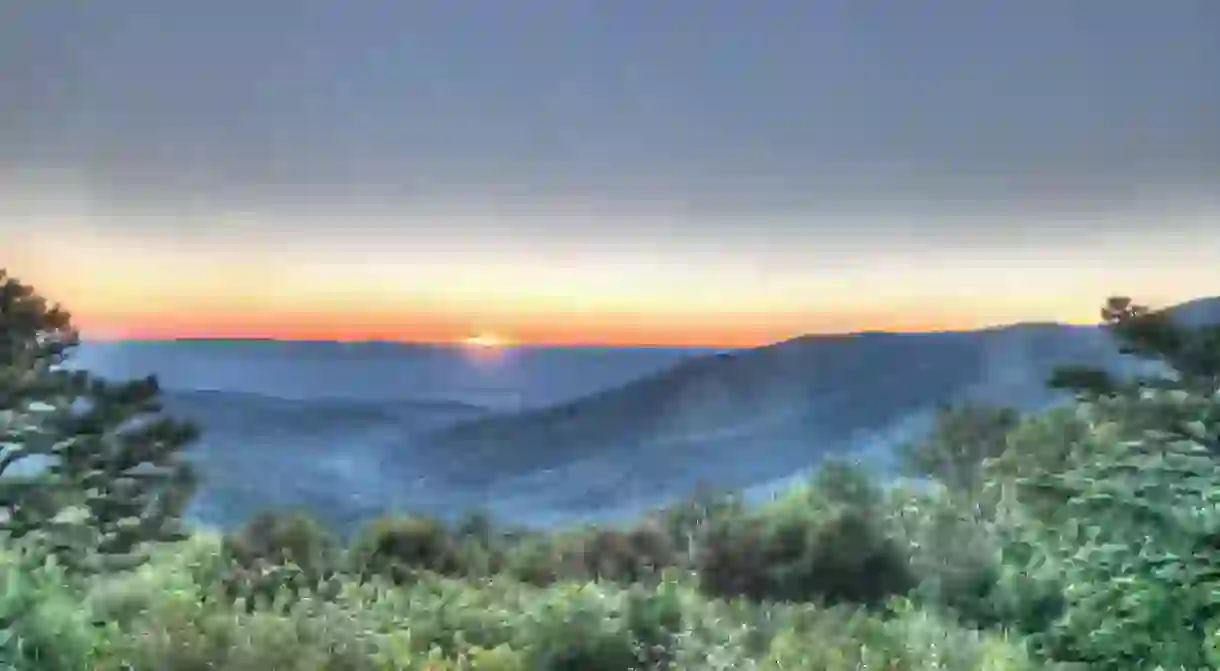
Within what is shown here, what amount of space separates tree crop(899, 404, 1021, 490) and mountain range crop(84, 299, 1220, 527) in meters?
0.03

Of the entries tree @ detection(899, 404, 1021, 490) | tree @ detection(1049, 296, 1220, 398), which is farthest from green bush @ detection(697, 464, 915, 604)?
tree @ detection(1049, 296, 1220, 398)

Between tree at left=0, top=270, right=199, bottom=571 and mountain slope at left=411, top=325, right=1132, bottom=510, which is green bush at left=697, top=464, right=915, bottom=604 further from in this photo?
tree at left=0, top=270, right=199, bottom=571

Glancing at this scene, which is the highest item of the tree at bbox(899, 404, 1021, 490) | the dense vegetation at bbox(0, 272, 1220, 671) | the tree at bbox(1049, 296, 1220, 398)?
the tree at bbox(1049, 296, 1220, 398)

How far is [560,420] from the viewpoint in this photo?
10.7ft

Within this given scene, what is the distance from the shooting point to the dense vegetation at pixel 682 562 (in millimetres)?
3125

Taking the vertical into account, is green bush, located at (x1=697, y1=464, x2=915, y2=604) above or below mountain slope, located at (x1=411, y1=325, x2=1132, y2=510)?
below

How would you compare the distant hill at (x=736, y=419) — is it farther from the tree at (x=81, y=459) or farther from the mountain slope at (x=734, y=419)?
the tree at (x=81, y=459)

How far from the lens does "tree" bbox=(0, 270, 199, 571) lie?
320 cm

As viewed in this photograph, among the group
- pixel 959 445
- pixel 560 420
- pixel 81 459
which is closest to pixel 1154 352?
pixel 959 445

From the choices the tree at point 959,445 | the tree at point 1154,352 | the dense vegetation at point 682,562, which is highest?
the tree at point 1154,352

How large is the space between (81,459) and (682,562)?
4.40 feet

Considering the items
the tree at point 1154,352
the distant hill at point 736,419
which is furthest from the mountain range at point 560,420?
the tree at point 1154,352

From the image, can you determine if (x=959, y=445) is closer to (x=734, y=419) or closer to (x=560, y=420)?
(x=734, y=419)

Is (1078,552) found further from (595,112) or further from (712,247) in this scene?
(595,112)
